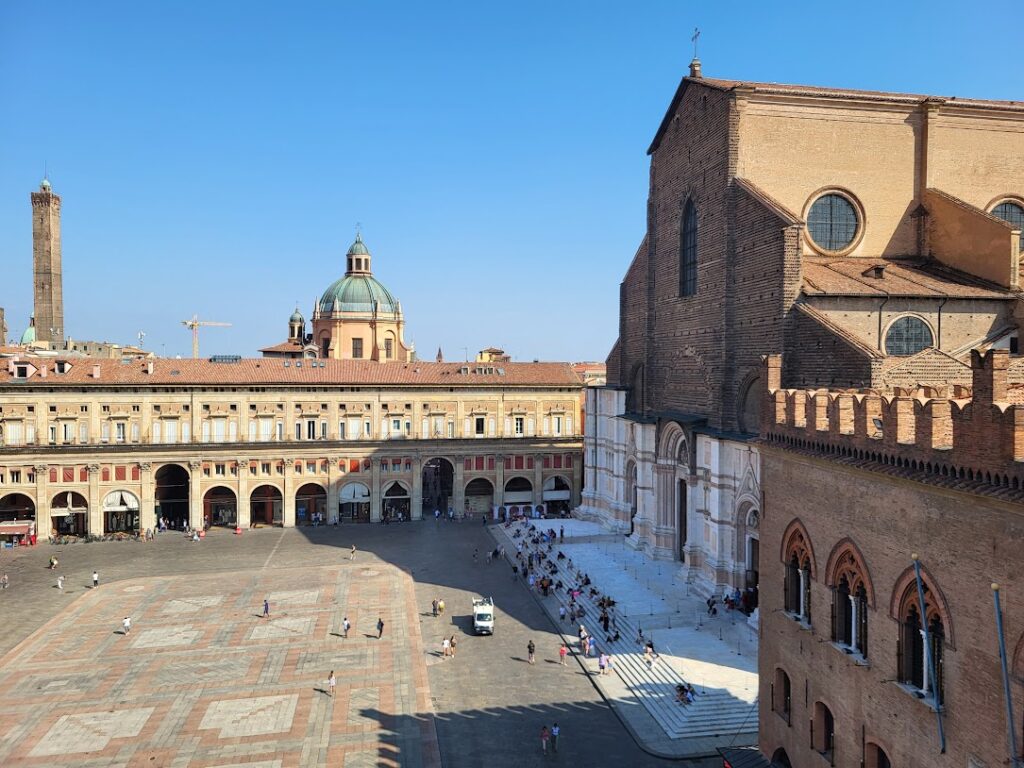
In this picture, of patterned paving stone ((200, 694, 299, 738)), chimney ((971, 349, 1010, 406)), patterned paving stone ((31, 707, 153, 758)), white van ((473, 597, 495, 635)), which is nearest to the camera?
chimney ((971, 349, 1010, 406))

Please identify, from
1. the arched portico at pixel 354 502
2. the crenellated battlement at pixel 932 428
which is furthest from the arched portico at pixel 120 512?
the crenellated battlement at pixel 932 428

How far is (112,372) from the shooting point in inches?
2205

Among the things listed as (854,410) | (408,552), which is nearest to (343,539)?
(408,552)

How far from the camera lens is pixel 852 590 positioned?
52.1 feet

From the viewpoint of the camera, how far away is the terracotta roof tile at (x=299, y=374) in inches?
2175

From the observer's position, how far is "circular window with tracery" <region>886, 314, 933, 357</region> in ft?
105

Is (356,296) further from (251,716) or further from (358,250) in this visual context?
(251,716)

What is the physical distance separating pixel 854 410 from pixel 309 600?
30.7m

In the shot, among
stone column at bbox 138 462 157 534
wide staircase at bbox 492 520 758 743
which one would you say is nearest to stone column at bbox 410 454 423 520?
stone column at bbox 138 462 157 534

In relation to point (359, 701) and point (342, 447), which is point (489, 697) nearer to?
point (359, 701)

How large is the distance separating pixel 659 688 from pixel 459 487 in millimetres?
34380

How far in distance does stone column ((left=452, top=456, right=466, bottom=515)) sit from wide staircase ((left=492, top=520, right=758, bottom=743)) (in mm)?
22229

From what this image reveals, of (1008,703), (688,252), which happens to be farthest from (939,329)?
(1008,703)

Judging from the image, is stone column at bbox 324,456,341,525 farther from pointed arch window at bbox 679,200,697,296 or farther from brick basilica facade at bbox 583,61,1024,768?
pointed arch window at bbox 679,200,697,296
